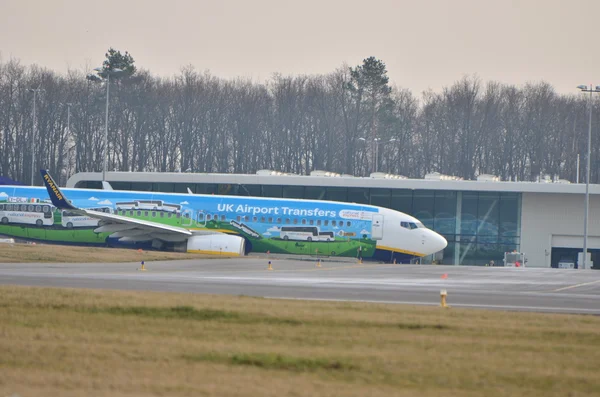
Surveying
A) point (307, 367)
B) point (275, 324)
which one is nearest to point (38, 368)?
point (307, 367)

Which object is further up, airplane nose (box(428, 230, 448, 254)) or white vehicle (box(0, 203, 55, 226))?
white vehicle (box(0, 203, 55, 226))

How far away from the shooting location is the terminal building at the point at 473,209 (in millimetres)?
60469

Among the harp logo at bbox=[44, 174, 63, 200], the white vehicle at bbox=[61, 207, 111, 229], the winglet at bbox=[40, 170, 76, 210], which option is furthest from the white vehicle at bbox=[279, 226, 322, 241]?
the harp logo at bbox=[44, 174, 63, 200]

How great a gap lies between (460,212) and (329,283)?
3514 centimetres

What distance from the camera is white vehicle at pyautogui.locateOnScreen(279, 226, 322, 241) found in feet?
154

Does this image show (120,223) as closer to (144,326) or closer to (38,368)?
(144,326)

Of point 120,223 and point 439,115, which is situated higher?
point 439,115

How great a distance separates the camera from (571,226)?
198 ft

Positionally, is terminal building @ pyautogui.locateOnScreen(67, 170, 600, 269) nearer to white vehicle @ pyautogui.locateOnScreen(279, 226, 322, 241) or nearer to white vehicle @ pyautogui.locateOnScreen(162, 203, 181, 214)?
white vehicle @ pyautogui.locateOnScreen(162, 203, 181, 214)

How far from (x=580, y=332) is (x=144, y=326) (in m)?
7.21

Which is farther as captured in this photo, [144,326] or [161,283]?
[161,283]

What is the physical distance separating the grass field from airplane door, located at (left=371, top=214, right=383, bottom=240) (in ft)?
93.7

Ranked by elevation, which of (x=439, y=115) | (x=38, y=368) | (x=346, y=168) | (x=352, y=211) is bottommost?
(x=38, y=368)

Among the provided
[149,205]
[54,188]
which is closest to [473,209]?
[149,205]
